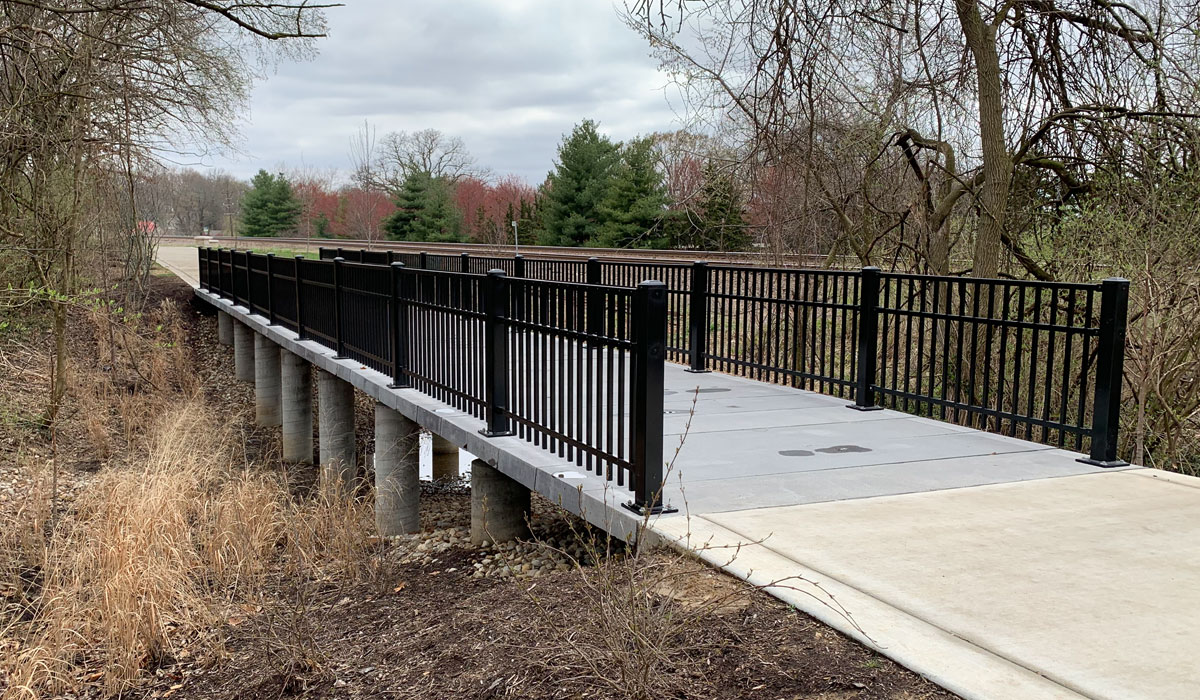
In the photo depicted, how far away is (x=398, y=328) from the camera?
386 inches

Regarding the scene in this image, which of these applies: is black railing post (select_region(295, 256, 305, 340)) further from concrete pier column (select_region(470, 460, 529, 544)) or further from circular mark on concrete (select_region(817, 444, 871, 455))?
circular mark on concrete (select_region(817, 444, 871, 455))

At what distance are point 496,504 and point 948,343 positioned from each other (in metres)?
4.46

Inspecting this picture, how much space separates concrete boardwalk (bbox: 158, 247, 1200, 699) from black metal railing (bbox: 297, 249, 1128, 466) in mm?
444

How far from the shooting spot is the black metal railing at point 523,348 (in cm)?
518

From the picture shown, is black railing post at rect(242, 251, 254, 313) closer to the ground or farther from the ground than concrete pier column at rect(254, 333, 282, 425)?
farther from the ground

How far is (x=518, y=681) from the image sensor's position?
3797mm

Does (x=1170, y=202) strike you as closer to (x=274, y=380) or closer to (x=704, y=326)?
(x=704, y=326)

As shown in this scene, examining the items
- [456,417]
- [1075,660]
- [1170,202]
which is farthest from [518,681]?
[1170,202]

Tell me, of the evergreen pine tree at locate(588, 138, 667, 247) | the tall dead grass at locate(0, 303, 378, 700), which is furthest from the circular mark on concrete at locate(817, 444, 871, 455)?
the evergreen pine tree at locate(588, 138, 667, 247)

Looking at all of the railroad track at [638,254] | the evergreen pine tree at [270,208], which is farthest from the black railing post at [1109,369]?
the evergreen pine tree at [270,208]

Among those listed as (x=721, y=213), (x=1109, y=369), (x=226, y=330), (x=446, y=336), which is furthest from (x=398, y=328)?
(x=721, y=213)

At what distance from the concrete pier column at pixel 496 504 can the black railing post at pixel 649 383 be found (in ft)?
8.57

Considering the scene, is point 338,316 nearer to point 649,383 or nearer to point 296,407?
point 296,407

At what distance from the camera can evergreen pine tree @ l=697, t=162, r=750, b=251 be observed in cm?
1478
